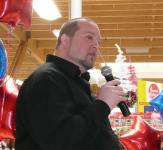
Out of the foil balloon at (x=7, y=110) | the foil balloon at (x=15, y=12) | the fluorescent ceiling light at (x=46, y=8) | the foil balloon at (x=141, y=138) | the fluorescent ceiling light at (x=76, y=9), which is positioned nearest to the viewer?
the foil balloon at (x=15, y=12)

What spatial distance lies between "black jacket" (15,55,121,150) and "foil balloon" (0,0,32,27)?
255mm

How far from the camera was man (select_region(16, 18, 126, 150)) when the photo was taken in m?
1.50

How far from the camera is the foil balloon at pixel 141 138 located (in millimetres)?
2520

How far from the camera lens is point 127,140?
254 centimetres

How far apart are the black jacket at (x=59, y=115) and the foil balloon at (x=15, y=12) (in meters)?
0.25

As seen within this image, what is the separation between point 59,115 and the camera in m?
1.50

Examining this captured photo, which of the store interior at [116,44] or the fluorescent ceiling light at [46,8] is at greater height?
the fluorescent ceiling light at [46,8]

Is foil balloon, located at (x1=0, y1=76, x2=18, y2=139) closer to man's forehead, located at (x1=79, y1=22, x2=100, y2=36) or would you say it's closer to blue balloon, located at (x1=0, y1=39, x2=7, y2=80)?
blue balloon, located at (x1=0, y1=39, x2=7, y2=80)

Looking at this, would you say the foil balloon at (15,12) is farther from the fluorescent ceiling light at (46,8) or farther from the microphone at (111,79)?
the fluorescent ceiling light at (46,8)

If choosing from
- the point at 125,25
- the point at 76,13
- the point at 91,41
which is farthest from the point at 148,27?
the point at 91,41

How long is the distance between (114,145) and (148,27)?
5.85 meters

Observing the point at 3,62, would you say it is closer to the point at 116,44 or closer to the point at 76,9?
the point at 76,9

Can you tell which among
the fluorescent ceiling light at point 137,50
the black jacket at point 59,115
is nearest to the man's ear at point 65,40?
the black jacket at point 59,115

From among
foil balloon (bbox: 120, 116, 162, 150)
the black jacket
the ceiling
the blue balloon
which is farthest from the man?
the ceiling
